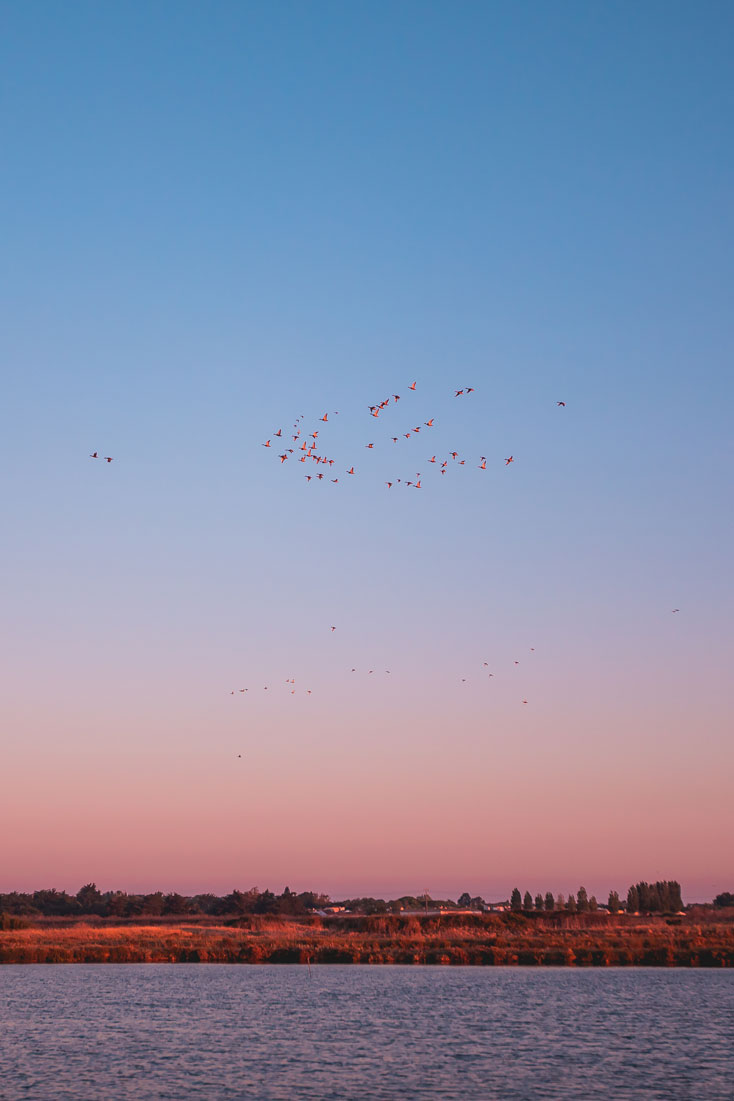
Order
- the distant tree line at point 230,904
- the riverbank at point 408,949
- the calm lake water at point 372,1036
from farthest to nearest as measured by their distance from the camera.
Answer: the distant tree line at point 230,904, the riverbank at point 408,949, the calm lake water at point 372,1036

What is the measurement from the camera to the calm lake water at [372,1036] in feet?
107

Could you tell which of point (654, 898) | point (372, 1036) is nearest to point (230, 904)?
point (654, 898)

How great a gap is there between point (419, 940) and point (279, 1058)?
4789cm

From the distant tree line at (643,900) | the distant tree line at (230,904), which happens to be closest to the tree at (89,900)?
the distant tree line at (230,904)

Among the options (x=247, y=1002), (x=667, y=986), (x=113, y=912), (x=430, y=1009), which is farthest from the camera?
(x=113, y=912)

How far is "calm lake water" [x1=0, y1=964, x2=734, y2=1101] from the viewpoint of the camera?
107ft

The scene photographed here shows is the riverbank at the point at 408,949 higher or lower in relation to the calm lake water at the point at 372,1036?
higher

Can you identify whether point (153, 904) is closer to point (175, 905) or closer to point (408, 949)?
point (175, 905)

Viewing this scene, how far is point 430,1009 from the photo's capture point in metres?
51.2

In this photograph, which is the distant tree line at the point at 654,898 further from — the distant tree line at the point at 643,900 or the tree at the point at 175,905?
the tree at the point at 175,905

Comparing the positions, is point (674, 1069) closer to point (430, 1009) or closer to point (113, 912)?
point (430, 1009)

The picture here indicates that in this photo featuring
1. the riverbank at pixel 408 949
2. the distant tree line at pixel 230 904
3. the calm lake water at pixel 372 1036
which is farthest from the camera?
the distant tree line at pixel 230 904

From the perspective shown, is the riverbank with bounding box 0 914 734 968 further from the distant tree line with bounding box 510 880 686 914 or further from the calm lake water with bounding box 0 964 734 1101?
the distant tree line with bounding box 510 880 686 914

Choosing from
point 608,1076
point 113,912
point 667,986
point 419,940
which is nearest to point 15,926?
point 419,940
